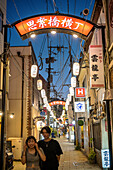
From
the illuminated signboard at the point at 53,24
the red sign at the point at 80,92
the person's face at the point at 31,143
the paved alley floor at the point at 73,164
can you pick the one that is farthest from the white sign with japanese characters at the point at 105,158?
the red sign at the point at 80,92

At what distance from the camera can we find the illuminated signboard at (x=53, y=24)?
10594 millimetres

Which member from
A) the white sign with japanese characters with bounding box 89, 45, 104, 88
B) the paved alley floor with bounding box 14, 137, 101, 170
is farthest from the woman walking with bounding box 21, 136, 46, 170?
the paved alley floor with bounding box 14, 137, 101, 170

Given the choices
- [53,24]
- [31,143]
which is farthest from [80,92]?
[31,143]

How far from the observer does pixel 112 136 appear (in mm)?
9344

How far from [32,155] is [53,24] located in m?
6.78

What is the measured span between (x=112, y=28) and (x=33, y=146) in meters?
5.85

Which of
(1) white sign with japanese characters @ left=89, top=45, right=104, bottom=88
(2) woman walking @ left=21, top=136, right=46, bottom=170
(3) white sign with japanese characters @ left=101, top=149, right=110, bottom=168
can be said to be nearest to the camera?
(2) woman walking @ left=21, top=136, right=46, bottom=170

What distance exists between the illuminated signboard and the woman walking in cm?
640

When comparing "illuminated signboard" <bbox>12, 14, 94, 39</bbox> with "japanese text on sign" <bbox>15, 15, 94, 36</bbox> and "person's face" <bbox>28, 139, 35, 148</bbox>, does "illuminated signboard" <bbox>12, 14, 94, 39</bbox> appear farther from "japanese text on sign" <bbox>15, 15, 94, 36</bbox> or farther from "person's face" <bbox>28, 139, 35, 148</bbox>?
"person's face" <bbox>28, 139, 35, 148</bbox>

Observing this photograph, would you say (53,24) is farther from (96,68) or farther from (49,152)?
(49,152)

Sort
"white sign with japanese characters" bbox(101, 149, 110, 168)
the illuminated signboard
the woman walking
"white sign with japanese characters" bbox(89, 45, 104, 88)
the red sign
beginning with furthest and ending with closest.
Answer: the red sign < the illuminated signboard < "white sign with japanese characters" bbox(89, 45, 104, 88) < "white sign with japanese characters" bbox(101, 149, 110, 168) < the woman walking

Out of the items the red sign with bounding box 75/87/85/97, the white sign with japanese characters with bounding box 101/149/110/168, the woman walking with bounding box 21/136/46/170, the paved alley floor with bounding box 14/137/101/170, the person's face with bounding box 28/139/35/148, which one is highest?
the red sign with bounding box 75/87/85/97

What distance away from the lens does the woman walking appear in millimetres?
5578

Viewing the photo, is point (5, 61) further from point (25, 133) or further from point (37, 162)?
point (25, 133)
